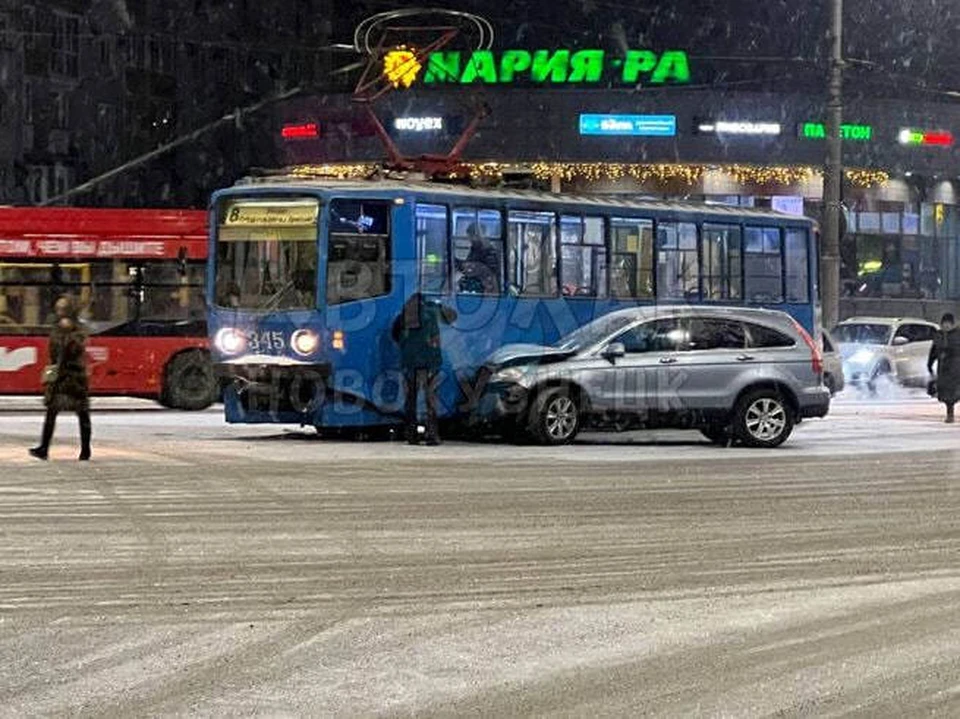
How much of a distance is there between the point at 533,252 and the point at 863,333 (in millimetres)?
15387

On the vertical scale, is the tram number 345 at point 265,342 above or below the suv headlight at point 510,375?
above

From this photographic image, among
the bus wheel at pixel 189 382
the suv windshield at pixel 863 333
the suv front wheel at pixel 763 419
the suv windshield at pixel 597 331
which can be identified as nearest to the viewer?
the suv windshield at pixel 597 331

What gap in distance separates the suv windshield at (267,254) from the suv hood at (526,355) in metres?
2.33

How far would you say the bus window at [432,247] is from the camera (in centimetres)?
1977

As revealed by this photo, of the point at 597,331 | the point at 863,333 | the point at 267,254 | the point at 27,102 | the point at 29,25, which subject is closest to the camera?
the point at 597,331

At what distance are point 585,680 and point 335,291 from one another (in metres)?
12.8

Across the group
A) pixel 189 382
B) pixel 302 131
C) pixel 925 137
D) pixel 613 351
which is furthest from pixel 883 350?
pixel 302 131

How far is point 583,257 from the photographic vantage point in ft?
70.3

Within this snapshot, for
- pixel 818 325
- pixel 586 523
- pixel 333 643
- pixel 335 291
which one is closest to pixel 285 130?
pixel 818 325

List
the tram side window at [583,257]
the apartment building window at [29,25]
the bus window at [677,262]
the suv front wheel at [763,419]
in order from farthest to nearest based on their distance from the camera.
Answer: the apartment building window at [29,25] < the bus window at [677,262] < the tram side window at [583,257] < the suv front wheel at [763,419]

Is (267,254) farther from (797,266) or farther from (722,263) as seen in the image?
(797,266)

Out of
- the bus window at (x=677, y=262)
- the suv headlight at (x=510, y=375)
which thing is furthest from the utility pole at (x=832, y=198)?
the suv headlight at (x=510, y=375)

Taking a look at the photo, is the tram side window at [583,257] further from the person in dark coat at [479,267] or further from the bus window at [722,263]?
the bus window at [722,263]

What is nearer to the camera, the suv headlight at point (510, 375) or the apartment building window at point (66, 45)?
the suv headlight at point (510, 375)
